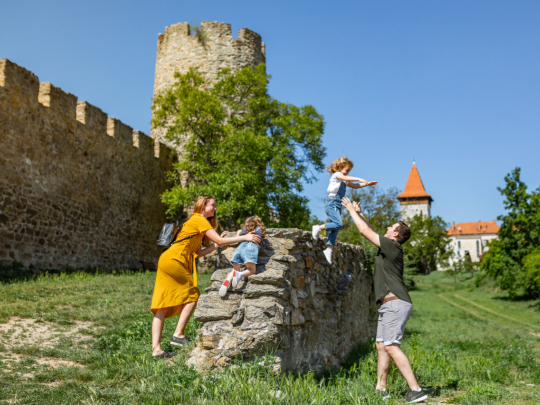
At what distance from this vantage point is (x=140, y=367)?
443 cm

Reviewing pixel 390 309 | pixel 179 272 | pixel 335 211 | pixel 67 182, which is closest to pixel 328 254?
pixel 335 211

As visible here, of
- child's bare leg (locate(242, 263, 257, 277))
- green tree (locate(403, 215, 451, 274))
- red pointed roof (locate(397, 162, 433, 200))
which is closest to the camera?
child's bare leg (locate(242, 263, 257, 277))

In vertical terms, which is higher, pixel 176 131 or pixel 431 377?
pixel 176 131

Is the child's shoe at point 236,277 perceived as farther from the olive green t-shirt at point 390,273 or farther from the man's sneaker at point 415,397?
the man's sneaker at point 415,397

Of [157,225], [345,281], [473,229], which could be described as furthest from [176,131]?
[473,229]

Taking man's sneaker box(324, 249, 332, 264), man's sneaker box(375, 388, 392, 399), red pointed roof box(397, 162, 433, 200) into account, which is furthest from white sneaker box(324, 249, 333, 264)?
red pointed roof box(397, 162, 433, 200)

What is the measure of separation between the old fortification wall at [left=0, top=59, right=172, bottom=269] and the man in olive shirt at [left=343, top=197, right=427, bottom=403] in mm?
9596

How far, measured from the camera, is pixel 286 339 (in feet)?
15.2

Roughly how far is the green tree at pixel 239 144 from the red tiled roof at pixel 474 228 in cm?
7915

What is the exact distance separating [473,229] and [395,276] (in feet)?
309

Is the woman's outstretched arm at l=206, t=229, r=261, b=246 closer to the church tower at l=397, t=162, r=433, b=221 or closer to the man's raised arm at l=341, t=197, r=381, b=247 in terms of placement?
the man's raised arm at l=341, t=197, r=381, b=247

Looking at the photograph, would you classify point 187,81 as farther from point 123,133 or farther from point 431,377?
point 431,377

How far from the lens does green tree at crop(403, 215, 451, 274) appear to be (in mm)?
46875

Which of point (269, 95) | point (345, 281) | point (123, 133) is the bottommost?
point (345, 281)
